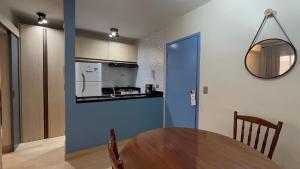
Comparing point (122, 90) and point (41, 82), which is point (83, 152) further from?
point (122, 90)

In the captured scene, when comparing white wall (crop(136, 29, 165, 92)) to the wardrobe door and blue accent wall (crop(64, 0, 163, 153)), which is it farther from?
the wardrobe door

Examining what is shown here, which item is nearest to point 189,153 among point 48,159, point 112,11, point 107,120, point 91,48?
point 107,120

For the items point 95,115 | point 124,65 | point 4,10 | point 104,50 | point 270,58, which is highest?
point 4,10

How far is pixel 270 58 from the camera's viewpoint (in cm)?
165

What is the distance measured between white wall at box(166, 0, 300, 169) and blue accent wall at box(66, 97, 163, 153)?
3.48 feet

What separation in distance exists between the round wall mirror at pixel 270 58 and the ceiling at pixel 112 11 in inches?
40.5

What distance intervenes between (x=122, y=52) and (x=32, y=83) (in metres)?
2.02

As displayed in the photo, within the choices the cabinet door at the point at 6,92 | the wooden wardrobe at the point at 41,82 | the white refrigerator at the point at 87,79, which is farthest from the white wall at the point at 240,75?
the cabinet door at the point at 6,92

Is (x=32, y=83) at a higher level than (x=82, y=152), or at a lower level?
higher

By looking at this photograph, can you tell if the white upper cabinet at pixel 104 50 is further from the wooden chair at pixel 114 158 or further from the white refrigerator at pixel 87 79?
the wooden chair at pixel 114 158

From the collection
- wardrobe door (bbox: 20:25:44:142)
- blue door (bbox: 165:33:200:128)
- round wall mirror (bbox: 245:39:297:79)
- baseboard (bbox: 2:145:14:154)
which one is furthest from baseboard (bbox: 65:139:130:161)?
round wall mirror (bbox: 245:39:297:79)

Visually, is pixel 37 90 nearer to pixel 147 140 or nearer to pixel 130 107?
pixel 130 107

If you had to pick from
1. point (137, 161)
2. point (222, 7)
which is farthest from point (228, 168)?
point (222, 7)

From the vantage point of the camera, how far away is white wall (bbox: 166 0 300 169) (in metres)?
1.49
